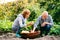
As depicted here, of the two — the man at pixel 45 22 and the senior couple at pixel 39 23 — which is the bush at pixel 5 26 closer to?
the senior couple at pixel 39 23

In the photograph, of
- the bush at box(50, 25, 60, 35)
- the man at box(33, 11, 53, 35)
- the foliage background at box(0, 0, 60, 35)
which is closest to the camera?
the man at box(33, 11, 53, 35)

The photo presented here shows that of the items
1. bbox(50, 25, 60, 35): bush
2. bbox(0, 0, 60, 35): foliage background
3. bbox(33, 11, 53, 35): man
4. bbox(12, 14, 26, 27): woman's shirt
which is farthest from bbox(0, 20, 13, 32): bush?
bbox(50, 25, 60, 35): bush

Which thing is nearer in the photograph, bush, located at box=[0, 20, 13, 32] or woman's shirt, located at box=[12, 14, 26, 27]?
woman's shirt, located at box=[12, 14, 26, 27]

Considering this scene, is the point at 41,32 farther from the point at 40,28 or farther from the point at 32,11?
the point at 32,11

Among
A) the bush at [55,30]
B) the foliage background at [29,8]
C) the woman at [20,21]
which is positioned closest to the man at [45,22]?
the bush at [55,30]

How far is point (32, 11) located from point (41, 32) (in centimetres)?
99

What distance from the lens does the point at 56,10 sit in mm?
7930

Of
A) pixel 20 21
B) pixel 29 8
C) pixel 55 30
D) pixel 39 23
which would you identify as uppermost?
pixel 29 8

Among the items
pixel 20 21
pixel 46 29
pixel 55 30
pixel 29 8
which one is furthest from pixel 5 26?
pixel 55 30

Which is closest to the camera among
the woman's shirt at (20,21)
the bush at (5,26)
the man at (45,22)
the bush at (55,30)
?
the woman's shirt at (20,21)

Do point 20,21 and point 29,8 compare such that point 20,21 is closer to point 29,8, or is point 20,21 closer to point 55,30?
point 55,30

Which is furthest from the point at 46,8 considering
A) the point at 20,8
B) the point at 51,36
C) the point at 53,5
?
the point at 51,36

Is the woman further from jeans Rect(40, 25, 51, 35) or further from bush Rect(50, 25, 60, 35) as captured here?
bush Rect(50, 25, 60, 35)

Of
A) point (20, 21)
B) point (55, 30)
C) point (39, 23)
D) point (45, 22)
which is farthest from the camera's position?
point (55, 30)
